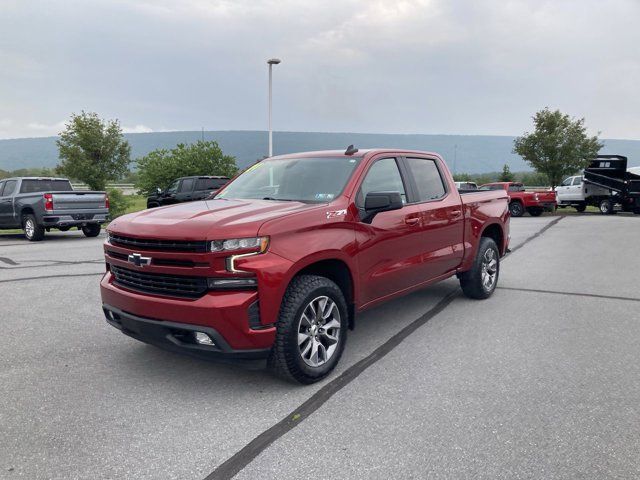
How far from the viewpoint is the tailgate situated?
13758 mm

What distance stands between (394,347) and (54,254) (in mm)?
9207

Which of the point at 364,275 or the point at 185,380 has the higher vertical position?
the point at 364,275

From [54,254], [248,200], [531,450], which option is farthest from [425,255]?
[54,254]

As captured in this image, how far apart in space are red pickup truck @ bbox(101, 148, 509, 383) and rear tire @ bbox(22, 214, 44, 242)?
448 inches

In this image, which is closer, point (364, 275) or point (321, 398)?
point (321, 398)

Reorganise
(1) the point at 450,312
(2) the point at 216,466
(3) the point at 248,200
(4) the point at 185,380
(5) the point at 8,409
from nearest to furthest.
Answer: (2) the point at 216,466 < (5) the point at 8,409 < (4) the point at 185,380 < (3) the point at 248,200 < (1) the point at 450,312

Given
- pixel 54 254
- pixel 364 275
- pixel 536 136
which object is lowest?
pixel 54 254

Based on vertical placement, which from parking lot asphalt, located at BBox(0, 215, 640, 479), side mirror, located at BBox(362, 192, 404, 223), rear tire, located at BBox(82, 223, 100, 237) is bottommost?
rear tire, located at BBox(82, 223, 100, 237)

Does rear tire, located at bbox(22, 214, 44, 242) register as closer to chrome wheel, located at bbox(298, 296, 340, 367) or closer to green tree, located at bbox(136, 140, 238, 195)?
chrome wheel, located at bbox(298, 296, 340, 367)

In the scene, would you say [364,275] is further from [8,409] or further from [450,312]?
[8,409]

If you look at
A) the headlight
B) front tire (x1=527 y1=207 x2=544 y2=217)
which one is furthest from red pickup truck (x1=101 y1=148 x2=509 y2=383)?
front tire (x1=527 y1=207 x2=544 y2=217)

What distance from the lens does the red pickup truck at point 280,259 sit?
333cm

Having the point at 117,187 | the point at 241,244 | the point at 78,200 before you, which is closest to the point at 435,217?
the point at 241,244

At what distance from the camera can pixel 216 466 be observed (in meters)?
2.67
